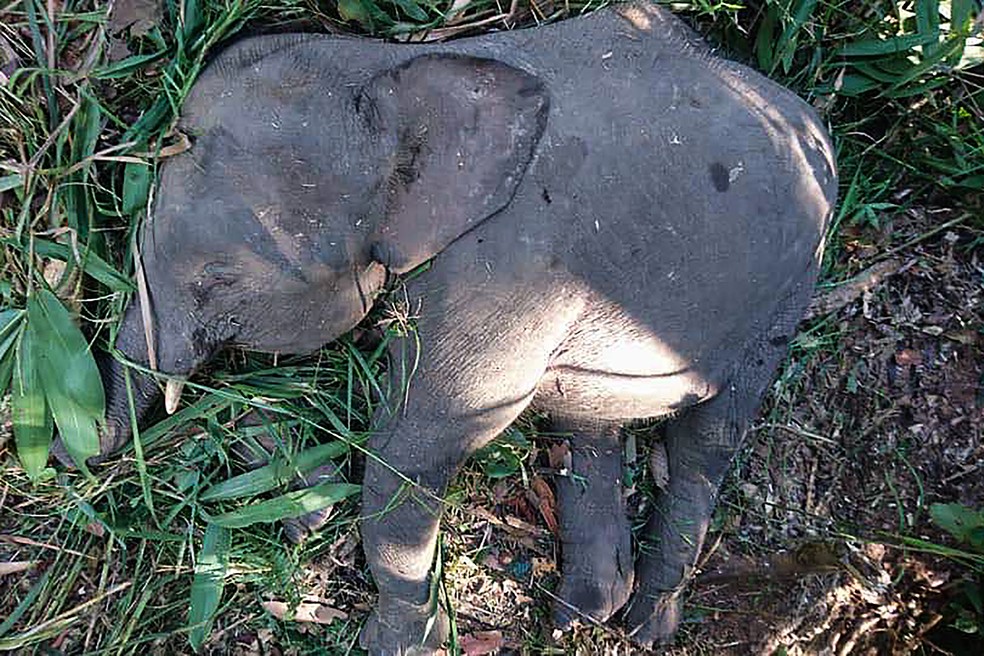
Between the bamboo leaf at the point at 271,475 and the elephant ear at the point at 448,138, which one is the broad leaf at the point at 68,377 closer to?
the bamboo leaf at the point at 271,475

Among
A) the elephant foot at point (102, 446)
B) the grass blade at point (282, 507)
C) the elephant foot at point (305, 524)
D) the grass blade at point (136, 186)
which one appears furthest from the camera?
the elephant foot at point (305, 524)

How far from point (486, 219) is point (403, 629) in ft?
3.34

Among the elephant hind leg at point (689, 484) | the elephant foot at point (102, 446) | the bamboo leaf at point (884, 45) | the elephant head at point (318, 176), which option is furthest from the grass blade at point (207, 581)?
the bamboo leaf at point (884, 45)

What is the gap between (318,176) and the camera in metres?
1.70

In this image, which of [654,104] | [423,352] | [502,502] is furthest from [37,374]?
[654,104]

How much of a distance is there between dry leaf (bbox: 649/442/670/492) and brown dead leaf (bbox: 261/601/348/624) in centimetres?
86

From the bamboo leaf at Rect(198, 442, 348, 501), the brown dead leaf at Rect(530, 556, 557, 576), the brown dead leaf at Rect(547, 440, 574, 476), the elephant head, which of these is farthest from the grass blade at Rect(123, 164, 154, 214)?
the brown dead leaf at Rect(530, 556, 557, 576)

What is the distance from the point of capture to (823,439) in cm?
245

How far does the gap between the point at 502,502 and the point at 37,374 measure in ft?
3.72

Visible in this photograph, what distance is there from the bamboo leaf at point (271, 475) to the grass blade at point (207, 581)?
9 centimetres

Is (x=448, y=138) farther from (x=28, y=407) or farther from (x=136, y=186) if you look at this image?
(x=28, y=407)

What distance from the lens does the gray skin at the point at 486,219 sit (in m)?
1.72

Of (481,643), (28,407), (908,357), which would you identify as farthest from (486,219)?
(908,357)

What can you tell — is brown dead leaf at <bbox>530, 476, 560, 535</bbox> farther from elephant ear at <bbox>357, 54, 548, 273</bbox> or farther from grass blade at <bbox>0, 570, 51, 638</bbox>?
grass blade at <bbox>0, 570, 51, 638</bbox>
